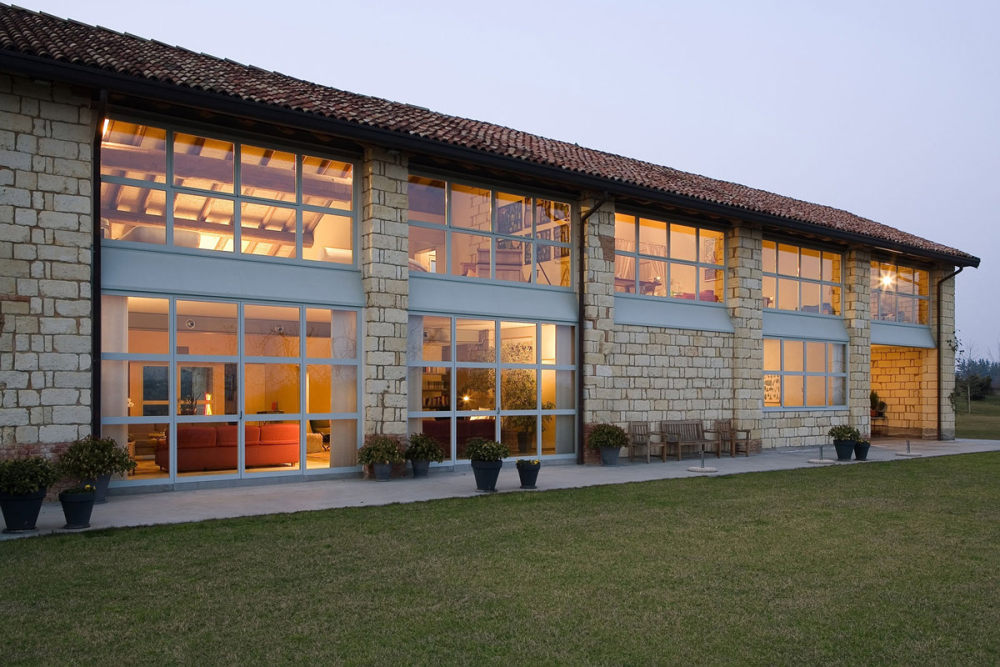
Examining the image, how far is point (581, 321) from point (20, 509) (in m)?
9.76

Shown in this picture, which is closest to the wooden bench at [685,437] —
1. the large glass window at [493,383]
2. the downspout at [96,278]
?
the large glass window at [493,383]

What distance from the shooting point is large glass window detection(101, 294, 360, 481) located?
1060cm

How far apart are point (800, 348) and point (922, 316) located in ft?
20.5

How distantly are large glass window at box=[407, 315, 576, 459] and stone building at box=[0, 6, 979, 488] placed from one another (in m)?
0.04

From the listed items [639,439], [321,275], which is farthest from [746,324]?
[321,275]

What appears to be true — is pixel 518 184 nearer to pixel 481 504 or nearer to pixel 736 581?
pixel 481 504

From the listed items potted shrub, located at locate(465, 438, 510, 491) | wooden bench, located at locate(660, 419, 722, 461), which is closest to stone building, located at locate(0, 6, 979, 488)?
wooden bench, located at locate(660, 419, 722, 461)

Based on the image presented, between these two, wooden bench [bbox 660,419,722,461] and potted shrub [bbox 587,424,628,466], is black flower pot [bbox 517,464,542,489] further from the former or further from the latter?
wooden bench [bbox 660,419,722,461]

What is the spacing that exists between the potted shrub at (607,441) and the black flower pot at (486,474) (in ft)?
13.1

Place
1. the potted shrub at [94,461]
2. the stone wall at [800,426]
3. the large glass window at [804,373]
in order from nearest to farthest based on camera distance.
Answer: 1. the potted shrub at [94,461]
2. the stone wall at [800,426]
3. the large glass window at [804,373]

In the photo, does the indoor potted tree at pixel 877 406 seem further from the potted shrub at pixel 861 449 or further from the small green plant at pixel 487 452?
the small green plant at pixel 487 452

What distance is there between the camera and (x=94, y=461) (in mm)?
9320

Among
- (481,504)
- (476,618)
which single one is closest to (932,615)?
(476,618)

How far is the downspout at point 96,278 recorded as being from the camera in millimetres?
10062
